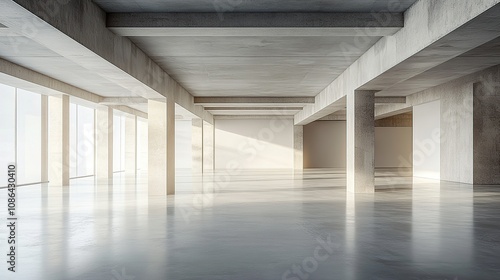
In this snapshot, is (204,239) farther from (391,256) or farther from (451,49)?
(451,49)

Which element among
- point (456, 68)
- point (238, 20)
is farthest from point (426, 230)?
point (456, 68)

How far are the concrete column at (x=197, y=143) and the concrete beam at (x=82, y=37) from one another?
26.7 metres

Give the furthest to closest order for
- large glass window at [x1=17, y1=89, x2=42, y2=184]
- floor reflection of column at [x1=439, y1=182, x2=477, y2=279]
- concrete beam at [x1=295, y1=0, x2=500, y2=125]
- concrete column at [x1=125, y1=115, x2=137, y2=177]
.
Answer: concrete column at [x1=125, y1=115, x2=137, y2=177] → large glass window at [x1=17, y1=89, x2=42, y2=184] → concrete beam at [x1=295, y1=0, x2=500, y2=125] → floor reflection of column at [x1=439, y1=182, x2=477, y2=279]

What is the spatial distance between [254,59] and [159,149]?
596cm

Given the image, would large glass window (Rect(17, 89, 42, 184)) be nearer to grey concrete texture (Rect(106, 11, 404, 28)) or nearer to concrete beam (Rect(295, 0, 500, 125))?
grey concrete texture (Rect(106, 11, 404, 28))

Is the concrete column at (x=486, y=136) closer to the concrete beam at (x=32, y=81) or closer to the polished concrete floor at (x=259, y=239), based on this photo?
the polished concrete floor at (x=259, y=239)

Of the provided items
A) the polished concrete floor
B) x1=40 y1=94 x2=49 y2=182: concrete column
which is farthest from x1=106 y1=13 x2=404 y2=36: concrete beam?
x1=40 y1=94 x2=49 y2=182: concrete column

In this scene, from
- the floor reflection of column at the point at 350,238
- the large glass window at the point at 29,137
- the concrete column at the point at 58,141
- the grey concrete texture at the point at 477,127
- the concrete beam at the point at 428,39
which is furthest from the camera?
the large glass window at the point at 29,137

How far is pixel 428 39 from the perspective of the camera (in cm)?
1223

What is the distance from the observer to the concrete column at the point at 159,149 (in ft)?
70.6

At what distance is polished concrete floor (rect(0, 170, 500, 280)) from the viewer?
7.58 metres

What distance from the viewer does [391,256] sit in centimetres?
859

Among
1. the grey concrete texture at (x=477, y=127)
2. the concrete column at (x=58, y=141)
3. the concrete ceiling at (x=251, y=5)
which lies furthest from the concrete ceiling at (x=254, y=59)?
the grey concrete texture at (x=477, y=127)

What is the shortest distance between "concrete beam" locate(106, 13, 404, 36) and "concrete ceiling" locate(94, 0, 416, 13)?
203 mm
